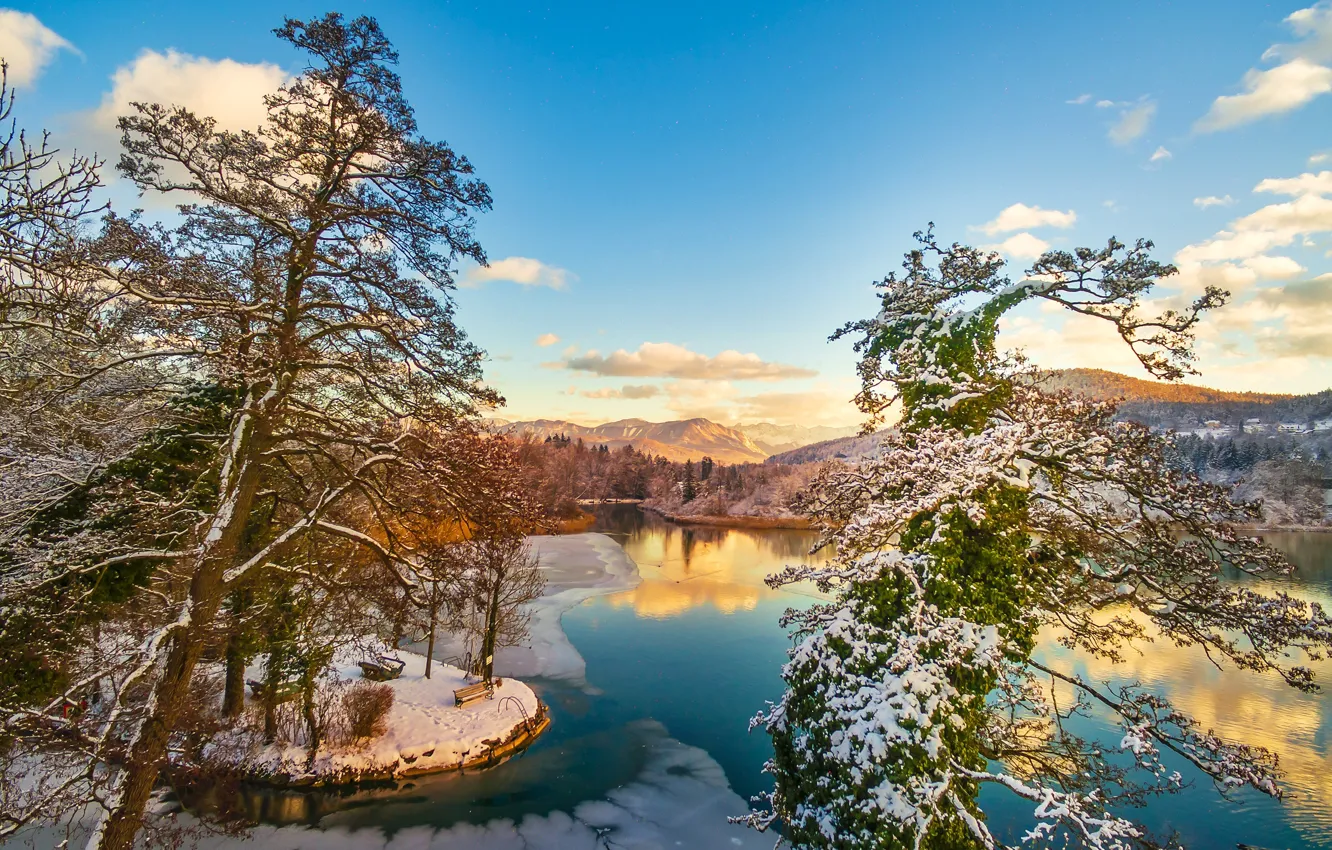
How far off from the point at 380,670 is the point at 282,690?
2763mm

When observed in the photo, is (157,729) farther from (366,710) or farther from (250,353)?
(366,710)

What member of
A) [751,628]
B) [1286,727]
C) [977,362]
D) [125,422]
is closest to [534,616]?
[751,628]

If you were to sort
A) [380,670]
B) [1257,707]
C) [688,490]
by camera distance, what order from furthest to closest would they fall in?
[688,490] < [1257,707] < [380,670]

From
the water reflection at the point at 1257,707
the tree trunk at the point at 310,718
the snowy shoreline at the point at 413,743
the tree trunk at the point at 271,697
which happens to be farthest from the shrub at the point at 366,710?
the water reflection at the point at 1257,707

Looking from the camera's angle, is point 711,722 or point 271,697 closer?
point 271,697

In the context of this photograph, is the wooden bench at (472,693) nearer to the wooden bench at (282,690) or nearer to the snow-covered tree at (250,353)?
the wooden bench at (282,690)

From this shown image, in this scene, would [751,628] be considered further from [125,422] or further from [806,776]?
[125,422]

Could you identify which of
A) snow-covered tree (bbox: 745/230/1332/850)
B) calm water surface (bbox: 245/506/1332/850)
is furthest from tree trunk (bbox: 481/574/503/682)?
snow-covered tree (bbox: 745/230/1332/850)

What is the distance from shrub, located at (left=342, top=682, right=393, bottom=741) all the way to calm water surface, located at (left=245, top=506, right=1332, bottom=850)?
1317 mm

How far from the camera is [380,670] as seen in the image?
44.9 ft

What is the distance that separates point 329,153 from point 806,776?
8108mm

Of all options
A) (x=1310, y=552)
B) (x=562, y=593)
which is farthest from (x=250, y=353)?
(x=1310, y=552)

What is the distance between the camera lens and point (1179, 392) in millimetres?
151375

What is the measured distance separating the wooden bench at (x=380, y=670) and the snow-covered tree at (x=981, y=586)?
11.6m
